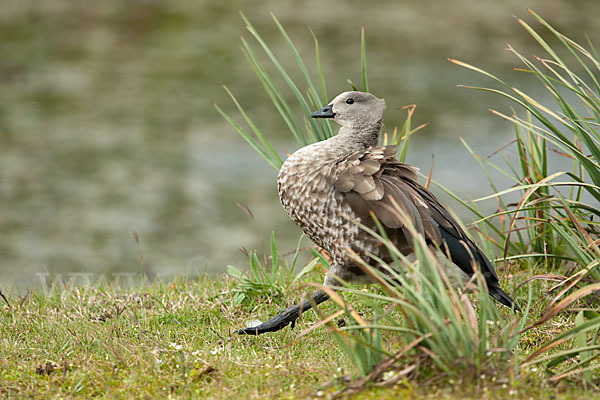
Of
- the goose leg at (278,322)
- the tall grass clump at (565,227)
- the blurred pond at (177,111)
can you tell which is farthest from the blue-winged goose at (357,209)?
the blurred pond at (177,111)

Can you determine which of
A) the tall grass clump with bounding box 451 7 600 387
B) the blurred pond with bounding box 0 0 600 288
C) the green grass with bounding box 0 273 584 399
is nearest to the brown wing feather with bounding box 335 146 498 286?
the tall grass clump with bounding box 451 7 600 387

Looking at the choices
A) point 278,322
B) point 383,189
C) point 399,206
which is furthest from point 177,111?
point 399,206

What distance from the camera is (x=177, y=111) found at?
32.9 feet

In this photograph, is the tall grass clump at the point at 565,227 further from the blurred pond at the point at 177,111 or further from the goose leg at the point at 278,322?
the blurred pond at the point at 177,111

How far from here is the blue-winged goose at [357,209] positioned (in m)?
3.27

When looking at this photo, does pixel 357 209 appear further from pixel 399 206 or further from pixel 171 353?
pixel 171 353

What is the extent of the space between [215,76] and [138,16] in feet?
12.3

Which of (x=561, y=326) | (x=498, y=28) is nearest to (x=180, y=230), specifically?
(x=561, y=326)

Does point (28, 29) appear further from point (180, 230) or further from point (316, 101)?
point (316, 101)

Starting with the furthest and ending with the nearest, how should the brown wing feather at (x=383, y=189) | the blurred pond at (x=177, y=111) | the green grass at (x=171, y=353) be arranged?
1. the blurred pond at (x=177, y=111)
2. the brown wing feather at (x=383, y=189)
3. the green grass at (x=171, y=353)

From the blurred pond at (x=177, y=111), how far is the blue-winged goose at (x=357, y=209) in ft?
3.91

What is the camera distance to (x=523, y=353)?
323 cm

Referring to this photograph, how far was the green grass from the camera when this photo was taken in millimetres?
2742

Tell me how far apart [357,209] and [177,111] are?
7133 mm
